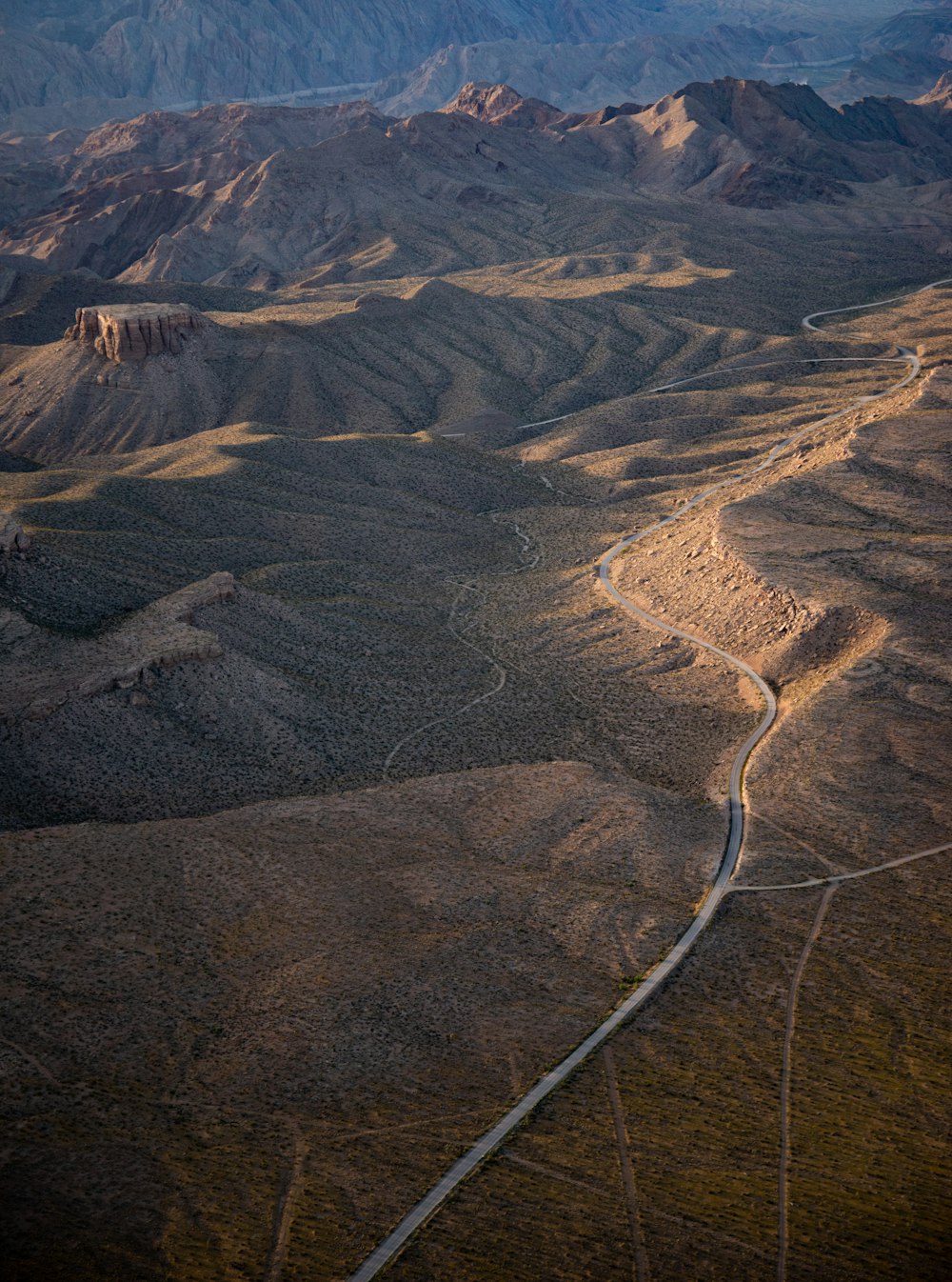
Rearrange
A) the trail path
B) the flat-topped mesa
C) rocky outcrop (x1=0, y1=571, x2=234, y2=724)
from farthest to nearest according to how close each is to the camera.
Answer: the flat-topped mesa
rocky outcrop (x1=0, y1=571, x2=234, y2=724)
the trail path

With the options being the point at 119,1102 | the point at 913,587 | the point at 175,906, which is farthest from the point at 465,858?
the point at 913,587

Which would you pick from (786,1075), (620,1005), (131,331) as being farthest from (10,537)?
(131,331)

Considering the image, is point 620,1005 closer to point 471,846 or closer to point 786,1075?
point 786,1075

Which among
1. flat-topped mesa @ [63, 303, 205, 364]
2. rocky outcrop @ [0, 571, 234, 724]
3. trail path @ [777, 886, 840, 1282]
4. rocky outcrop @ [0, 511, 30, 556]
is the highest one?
flat-topped mesa @ [63, 303, 205, 364]

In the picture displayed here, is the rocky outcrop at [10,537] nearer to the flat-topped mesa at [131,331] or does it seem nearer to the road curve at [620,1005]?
the road curve at [620,1005]

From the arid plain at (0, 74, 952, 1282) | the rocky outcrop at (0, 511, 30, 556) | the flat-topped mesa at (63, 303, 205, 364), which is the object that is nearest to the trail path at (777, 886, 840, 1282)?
the arid plain at (0, 74, 952, 1282)

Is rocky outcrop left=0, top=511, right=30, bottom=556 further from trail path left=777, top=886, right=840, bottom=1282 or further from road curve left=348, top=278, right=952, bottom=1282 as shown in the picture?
trail path left=777, top=886, right=840, bottom=1282
